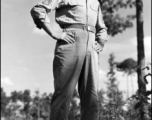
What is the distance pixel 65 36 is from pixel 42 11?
446mm

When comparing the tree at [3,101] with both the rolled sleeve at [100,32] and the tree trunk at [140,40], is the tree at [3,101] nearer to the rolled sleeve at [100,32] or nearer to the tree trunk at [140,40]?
the tree trunk at [140,40]

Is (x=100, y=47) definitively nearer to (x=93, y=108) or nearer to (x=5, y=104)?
(x=93, y=108)

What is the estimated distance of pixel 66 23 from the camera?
3744 mm

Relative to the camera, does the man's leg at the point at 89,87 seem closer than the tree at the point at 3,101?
Yes

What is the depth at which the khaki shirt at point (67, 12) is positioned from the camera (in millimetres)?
3641

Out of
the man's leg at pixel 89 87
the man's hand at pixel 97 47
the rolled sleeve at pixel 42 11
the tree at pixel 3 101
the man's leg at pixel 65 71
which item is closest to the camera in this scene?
the man's leg at pixel 65 71

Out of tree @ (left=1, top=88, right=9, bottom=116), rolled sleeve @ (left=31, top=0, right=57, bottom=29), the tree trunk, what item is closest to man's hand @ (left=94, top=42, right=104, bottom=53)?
rolled sleeve @ (left=31, top=0, right=57, bottom=29)

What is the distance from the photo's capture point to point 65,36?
3633 millimetres

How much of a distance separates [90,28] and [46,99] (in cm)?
7031

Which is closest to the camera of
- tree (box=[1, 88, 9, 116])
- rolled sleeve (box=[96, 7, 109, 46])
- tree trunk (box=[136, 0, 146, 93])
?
rolled sleeve (box=[96, 7, 109, 46])

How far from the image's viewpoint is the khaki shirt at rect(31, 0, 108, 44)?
11.9 ft

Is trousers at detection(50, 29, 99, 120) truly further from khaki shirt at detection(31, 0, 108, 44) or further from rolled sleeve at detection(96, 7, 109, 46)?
rolled sleeve at detection(96, 7, 109, 46)

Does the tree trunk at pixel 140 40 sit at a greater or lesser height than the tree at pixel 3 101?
greater

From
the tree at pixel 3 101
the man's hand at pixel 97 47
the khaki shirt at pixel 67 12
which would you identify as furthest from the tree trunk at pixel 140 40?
the tree at pixel 3 101
